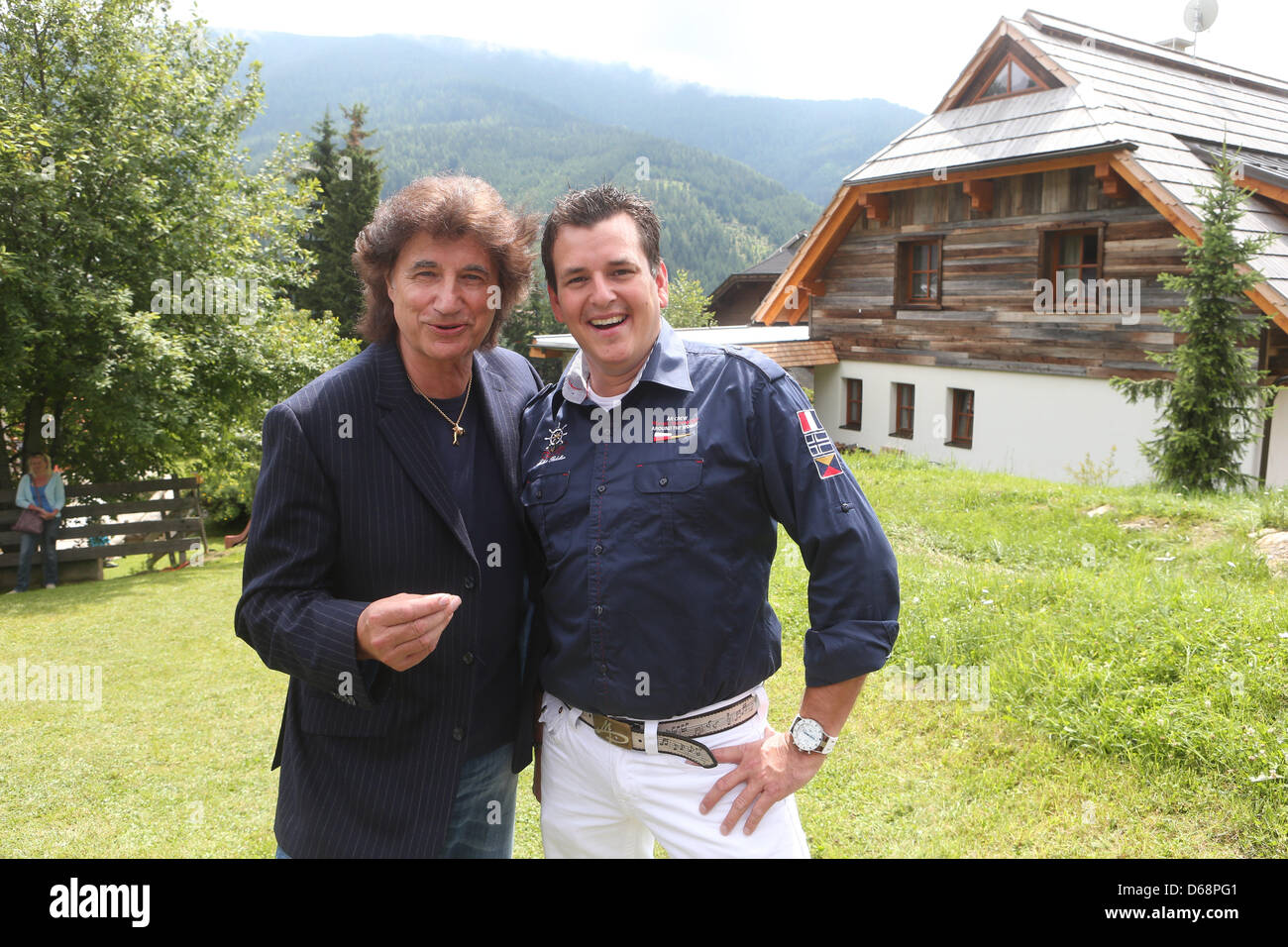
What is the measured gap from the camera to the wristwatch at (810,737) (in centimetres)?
253

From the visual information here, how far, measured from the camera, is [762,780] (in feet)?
8.43

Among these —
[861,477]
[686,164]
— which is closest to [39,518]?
[861,477]

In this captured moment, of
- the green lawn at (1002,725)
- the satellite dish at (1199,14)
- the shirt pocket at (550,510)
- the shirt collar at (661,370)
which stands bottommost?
the green lawn at (1002,725)

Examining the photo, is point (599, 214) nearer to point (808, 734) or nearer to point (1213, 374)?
Answer: point (808, 734)

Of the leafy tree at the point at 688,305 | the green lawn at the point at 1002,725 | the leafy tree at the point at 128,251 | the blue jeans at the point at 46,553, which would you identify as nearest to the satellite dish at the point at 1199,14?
the green lawn at the point at 1002,725

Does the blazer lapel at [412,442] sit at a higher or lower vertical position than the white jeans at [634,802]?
higher

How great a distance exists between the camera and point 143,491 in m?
16.9

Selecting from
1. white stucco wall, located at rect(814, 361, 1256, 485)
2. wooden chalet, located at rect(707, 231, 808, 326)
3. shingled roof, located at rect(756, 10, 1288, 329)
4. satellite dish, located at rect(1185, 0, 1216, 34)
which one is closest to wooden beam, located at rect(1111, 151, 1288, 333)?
shingled roof, located at rect(756, 10, 1288, 329)

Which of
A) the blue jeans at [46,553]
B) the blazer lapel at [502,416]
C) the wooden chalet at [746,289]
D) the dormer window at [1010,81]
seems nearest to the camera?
the blazer lapel at [502,416]

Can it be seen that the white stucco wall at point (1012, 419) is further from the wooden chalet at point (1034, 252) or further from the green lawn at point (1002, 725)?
the green lawn at point (1002, 725)

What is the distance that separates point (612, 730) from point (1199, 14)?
28.0 m

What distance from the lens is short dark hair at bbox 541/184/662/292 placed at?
2.75 metres

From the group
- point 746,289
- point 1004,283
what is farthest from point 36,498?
point 746,289

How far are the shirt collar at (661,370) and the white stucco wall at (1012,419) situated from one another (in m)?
13.8
